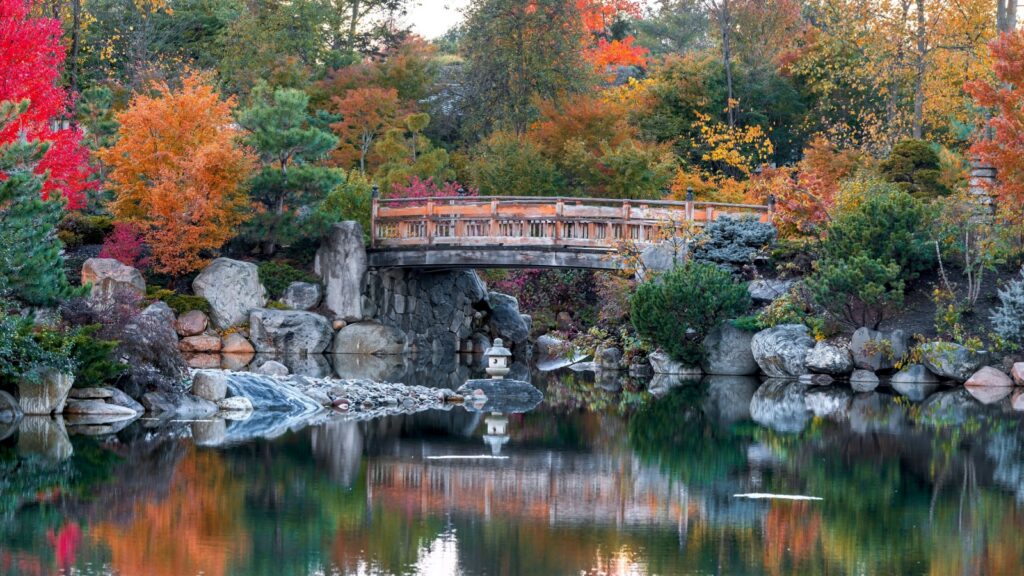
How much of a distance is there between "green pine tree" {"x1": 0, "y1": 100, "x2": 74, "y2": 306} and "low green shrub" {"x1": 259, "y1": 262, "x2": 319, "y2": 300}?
1366cm

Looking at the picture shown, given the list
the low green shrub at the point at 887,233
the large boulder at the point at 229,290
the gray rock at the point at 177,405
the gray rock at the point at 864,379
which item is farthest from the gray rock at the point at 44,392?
the low green shrub at the point at 887,233

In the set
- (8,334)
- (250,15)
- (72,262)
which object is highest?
(250,15)

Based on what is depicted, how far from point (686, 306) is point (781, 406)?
20.1 feet

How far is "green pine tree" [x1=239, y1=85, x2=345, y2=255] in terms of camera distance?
3131 centimetres

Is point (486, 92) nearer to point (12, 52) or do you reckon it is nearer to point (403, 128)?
point (403, 128)

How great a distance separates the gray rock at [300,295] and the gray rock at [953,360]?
Result: 13757 mm

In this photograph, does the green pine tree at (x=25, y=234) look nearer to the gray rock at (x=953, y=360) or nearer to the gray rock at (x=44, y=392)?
the gray rock at (x=44, y=392)

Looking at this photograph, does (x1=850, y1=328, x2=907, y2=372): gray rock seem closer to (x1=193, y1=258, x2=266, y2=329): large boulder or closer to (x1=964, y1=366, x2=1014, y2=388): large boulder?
(x1=964, y1=366, x2=1014, y2=388): large boulder

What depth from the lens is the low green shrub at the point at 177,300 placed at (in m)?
30.5

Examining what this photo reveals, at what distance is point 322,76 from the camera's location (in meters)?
46.0

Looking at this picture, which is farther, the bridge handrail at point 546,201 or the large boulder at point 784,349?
the bridge handrail at point 546,201

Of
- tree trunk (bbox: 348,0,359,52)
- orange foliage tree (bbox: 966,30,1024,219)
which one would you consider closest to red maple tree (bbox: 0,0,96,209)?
orange foliage tree (bbox: 966,30,1024,219)

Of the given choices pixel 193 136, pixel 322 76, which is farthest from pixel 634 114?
pixel 193 136

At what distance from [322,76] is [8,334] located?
1202 inches
